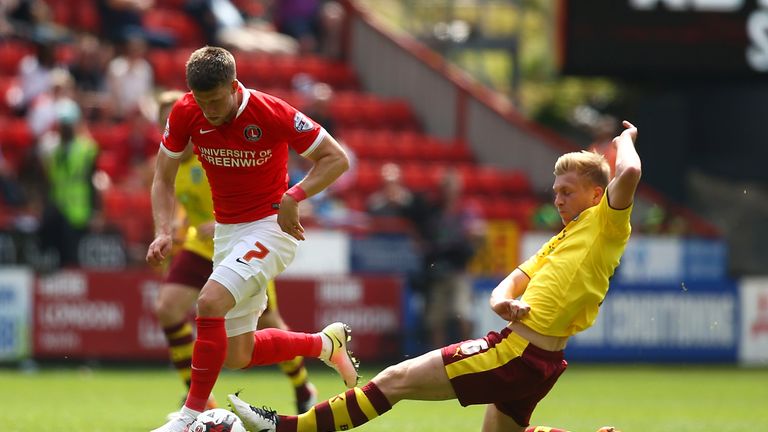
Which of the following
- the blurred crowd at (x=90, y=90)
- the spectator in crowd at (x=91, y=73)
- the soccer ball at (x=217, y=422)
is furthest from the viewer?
the spectator in crowd at (x=91, y=73)

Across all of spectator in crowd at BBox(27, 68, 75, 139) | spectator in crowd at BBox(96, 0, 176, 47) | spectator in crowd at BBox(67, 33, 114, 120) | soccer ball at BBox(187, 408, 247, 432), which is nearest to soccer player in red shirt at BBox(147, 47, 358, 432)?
soccer ball at BBox(187, 408, 247, 432)

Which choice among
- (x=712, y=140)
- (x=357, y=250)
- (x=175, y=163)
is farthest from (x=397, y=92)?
(x=175, y=163)

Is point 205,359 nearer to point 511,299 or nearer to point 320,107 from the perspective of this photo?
point 511,299

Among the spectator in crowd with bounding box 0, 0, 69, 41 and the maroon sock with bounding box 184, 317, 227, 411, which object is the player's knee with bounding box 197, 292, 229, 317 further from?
the spectator in crowd with bounding box 0, 0, 69, 41

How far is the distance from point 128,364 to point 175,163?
28.6 ft

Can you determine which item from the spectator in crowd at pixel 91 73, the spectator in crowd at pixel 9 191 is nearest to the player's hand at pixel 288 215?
the spectator in crowd at pixel 9 191

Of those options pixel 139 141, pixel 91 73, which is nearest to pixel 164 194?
pixel 139 141

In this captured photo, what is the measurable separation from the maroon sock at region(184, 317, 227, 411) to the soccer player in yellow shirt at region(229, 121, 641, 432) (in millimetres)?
585

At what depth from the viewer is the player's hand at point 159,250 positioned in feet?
24.5

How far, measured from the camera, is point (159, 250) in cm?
748

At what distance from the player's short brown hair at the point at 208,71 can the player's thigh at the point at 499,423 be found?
2213mm

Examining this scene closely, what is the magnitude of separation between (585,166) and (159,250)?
7.66 ft

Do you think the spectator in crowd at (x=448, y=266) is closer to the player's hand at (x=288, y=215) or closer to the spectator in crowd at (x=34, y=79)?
the spectator in crowd at (x=34, y=79)

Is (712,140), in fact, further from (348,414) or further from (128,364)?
(348,414)
